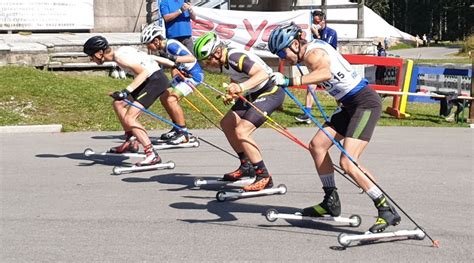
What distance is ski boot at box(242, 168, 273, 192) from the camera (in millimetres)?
8828

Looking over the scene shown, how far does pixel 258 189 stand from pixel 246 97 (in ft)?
3.41

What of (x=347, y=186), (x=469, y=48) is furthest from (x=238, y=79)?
(x=469, y=48)

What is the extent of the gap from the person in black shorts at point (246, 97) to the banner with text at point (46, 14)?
585 inches

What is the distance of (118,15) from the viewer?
24.4m

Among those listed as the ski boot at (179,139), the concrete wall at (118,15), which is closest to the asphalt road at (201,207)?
the ski boot at (179,139)

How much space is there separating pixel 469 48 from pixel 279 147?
40.5 metres

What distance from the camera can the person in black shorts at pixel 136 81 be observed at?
10.3 metres

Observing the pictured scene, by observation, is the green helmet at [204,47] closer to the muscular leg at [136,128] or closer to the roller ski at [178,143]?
the muscular leg at [136,128]

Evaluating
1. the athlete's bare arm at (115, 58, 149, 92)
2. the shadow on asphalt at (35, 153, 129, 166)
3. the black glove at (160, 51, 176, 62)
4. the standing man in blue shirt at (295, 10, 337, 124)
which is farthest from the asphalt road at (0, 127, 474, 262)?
the standing man in blue shirt at (295, 10, 337, 124)

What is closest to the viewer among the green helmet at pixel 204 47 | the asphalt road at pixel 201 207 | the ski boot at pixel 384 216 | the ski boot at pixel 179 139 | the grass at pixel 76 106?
the asphalt road at pixel 201 207

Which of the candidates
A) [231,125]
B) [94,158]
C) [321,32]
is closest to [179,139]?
[94,158]

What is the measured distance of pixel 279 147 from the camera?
41.6 feet

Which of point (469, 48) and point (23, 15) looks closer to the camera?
point (23, 15)

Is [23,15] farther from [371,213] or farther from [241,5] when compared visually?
[371,213]
